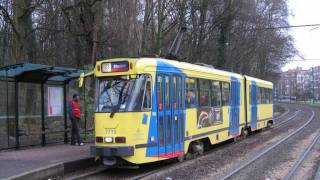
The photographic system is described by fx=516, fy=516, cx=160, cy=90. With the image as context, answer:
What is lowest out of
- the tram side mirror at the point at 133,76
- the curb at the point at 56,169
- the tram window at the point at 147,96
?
the curb at the point at 56,169

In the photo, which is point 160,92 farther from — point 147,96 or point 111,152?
A: point 111,152

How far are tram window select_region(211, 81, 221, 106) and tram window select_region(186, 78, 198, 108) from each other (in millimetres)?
1871

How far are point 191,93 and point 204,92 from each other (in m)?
1.35

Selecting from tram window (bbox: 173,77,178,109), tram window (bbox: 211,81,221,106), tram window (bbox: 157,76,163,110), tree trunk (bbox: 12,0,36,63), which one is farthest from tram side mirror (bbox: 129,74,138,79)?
tree trunk (bbox: 12,0,36,63)

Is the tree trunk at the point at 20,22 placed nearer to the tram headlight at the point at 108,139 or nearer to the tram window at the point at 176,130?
the tram window at the point at 176,130

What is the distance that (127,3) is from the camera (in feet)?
74.1

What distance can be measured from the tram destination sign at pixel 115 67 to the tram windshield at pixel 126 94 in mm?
190

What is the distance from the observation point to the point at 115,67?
13.0 meters

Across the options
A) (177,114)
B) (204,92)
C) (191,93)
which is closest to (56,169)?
(177,114)

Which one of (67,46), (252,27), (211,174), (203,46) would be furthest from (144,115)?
(252,27)

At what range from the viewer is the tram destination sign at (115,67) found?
12.9 metres

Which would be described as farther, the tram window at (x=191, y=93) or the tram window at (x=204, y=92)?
the tram window at (x=204, y=92)

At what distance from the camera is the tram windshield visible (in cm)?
1262

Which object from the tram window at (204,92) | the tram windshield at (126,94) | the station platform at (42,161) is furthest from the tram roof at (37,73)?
the tram window at (204,92)
